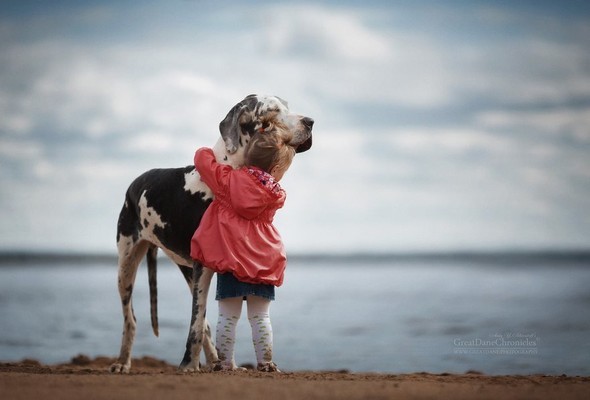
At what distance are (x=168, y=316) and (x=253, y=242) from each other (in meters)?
10.8

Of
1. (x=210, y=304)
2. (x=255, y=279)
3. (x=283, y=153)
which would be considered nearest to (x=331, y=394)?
(x=255, y=279)

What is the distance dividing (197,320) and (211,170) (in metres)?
1.19

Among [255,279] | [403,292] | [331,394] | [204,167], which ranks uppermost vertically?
[403,292]

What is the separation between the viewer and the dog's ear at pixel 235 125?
674cm

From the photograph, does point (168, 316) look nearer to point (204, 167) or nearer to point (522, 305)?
point (522, 305)

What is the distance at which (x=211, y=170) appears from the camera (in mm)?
6648

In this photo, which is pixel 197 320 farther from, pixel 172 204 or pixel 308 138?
pixel 308 138

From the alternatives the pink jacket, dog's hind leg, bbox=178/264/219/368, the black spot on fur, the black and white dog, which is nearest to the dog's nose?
the black and white dog

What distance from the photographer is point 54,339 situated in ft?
44.9

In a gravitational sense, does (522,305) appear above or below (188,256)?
above

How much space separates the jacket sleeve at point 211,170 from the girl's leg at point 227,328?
2.88 feet

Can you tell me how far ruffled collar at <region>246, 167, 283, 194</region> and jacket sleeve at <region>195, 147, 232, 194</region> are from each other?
0.68 feet

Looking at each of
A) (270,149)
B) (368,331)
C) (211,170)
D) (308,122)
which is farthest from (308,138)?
(368,331)

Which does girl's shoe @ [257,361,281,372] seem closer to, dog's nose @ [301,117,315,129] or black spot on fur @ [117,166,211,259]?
black spot on fur @ [117,166,211,259]
